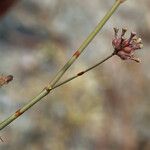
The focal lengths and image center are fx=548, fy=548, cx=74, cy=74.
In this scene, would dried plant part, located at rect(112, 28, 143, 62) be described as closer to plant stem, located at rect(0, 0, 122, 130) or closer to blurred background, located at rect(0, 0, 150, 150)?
plant stem, located at rect(0, 0, 122, 130)

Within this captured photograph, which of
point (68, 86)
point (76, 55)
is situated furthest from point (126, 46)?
point (68, 86)

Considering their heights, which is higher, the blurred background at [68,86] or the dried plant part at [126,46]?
the dried plant part at [126,46]

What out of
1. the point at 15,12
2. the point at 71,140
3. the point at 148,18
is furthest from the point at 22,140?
the point at 148,18

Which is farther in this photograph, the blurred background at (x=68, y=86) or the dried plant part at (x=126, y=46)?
the blurred background at (x=68, y=86)

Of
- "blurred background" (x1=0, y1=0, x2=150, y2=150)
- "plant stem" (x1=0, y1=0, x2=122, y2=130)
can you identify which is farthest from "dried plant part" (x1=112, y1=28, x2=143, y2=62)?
Answer: "blurred background" (x1=0, y1=0, x2=150, y2=150)

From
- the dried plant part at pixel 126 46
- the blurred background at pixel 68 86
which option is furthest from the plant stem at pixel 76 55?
the blurred background at pixel 68 86

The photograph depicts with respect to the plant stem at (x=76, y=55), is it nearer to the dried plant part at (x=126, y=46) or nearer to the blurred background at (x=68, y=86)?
the dried plant part at (x=126, y=46)

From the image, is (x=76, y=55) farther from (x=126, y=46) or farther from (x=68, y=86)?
(x=68, y=86)
